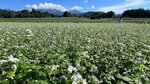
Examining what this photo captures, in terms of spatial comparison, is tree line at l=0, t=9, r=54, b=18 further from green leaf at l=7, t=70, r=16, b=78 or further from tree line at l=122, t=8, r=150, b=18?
green leaf at l=7, t=70, r=16, b=78

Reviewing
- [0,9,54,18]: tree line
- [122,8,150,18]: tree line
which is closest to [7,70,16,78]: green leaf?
[122,8,150,18]: tree line

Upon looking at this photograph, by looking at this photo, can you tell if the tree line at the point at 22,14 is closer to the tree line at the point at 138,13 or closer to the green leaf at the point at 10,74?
the tree line at the point at 138,13

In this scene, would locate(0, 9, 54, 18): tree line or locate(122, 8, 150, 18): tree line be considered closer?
locate(122, 8, 150, 18): tree line

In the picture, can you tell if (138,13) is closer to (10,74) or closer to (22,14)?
(22,14)

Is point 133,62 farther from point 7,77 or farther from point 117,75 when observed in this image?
point 7,77

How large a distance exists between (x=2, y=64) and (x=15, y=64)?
0.23 meters

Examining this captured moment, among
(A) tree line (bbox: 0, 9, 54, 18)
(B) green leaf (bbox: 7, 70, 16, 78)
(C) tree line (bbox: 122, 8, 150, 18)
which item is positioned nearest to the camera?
(B) green leaf (bbox: 7, 70, 16, 78)

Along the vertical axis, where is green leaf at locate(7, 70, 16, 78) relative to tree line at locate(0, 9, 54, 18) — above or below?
above

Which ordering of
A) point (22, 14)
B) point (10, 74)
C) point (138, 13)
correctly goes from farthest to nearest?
point (138, 13) → point (22, 14) → point (10, 74)

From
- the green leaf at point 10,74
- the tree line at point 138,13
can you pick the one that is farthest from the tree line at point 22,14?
the green leaf at point 10,74

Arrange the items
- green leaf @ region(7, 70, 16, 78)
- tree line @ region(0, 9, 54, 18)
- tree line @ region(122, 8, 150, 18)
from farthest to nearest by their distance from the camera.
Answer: tree line @ region(0, 9, 54, 18) → tree line @ region(122, 8, 150, 18) → green leaf @ region(7, 70, 16, 78)

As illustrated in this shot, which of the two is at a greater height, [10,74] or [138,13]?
[10,74]

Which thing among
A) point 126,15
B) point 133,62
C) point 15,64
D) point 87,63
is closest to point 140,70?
point 133,62

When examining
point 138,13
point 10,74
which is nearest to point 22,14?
point 138,13
